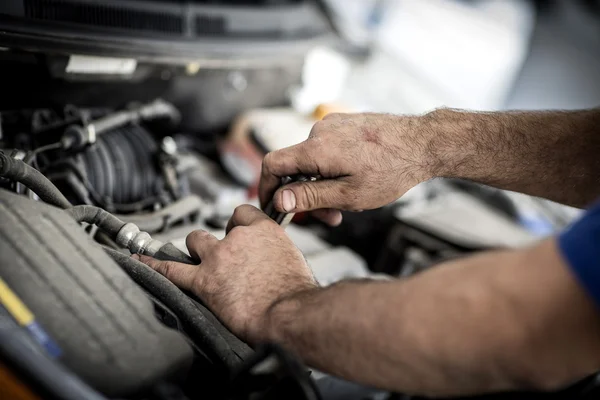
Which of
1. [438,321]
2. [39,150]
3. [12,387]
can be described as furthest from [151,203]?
[438,321]

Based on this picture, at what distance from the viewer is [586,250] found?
56 cm

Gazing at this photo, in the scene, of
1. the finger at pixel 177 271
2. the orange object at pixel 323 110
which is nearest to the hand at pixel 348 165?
the finger at pixel 177 271

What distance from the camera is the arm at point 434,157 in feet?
3.40

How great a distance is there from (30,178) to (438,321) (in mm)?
719

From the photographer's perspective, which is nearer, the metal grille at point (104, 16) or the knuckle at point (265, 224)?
the knuckle at point (265, 224)

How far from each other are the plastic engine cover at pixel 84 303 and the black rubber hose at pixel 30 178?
0.49 ft

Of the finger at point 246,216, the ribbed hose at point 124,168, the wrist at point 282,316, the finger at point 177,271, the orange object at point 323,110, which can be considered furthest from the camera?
the orange object at point 323,110

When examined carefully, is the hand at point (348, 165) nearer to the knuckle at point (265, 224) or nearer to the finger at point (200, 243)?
the knuckle at point (265, 224)

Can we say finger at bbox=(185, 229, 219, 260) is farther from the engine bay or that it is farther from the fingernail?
the fingernail

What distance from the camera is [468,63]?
16.4 feet

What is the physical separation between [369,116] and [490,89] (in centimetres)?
401

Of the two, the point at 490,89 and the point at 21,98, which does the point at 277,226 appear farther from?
the point at 490,89

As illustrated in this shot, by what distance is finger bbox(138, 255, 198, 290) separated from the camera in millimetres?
881

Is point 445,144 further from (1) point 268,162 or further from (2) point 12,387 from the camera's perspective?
(2) point 12,387
